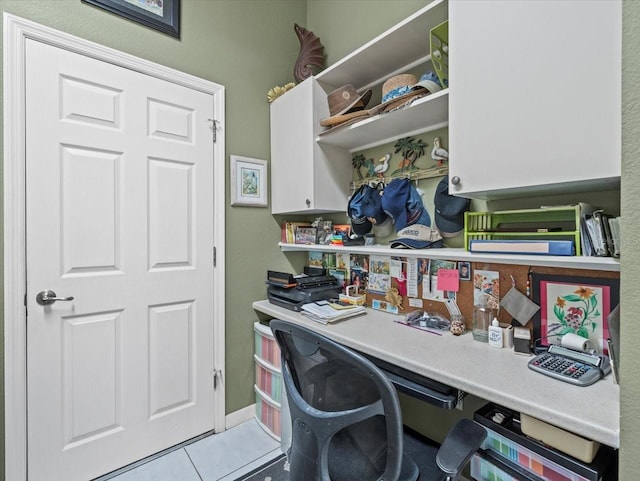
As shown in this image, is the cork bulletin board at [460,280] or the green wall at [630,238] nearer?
the green wall at [630,238]

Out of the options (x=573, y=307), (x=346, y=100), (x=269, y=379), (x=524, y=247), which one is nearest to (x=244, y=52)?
(x=346, y=100)

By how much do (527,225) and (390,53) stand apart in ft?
3.66

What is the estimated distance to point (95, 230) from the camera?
61.8 inches

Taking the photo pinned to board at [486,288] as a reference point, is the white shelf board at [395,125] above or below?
above

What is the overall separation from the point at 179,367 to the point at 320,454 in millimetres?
1261

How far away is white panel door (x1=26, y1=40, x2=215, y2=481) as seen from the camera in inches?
56.9

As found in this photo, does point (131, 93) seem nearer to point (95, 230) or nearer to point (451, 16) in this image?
point (95, 230)

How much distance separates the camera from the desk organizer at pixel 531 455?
812 millimetres

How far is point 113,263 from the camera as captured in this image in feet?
5.32

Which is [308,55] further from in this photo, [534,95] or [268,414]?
[268,414]

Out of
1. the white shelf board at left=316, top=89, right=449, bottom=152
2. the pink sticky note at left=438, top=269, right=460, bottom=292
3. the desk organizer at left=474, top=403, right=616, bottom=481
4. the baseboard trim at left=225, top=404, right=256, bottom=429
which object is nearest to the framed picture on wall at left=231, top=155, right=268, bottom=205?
the white shelf board at left=316, top=89, right=449, bottom=152

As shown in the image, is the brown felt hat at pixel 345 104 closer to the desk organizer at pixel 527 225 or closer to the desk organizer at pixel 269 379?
the desk organizer at pixel 527 225

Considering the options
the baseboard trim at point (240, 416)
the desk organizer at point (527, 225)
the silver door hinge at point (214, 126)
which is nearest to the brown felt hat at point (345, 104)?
the silver door hinge at point (214, 126)

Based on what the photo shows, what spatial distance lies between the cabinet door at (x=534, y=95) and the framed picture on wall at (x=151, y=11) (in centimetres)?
152
